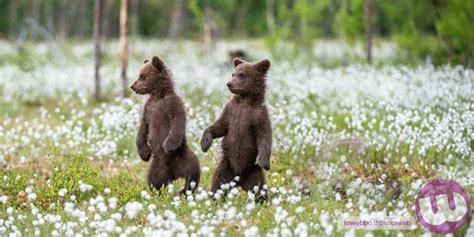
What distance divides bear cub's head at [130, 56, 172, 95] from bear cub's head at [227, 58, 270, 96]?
2.95ft

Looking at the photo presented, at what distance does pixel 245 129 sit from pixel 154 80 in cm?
128

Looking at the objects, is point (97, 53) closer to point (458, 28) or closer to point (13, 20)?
point (458, 28)

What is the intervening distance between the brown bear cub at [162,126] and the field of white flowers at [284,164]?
0.77 feet

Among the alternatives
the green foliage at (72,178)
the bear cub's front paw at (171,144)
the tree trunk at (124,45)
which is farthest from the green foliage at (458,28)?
the green foliage at (72,178)

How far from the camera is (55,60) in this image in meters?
30.0

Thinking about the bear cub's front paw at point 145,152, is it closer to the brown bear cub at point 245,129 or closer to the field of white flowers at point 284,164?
the field of white flowers at point 284,164

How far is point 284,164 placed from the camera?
10508 mm

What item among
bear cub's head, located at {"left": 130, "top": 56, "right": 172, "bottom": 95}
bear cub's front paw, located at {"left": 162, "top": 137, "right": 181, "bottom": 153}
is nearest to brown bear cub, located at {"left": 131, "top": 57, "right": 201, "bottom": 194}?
bear cub's head, located at {"left": 130, "top": 56, "right": 172, "bottom": 95}

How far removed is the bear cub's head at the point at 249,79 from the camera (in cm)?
822

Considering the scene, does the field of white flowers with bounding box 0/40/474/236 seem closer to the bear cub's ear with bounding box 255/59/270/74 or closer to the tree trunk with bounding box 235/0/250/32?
the bear cub's ear with bounding box 255/59/270/74

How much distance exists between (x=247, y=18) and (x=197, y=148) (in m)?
63.2

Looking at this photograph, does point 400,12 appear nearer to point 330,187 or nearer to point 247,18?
point 330,187

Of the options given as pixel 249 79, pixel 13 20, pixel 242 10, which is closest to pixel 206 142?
pixel 249 79

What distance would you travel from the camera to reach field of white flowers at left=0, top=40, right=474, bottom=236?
7062 mm
